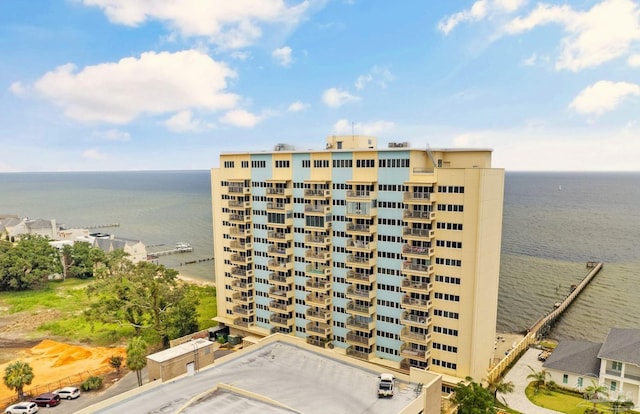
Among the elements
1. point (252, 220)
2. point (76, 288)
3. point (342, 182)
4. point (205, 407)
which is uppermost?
point (342, 182)

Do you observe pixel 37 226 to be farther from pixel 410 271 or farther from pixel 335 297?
pixel 410 271

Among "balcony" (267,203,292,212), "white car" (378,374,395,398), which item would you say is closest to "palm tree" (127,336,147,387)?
"balcony" (267,203,292,212)

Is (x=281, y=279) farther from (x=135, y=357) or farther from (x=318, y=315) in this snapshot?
(x=135, y=357)

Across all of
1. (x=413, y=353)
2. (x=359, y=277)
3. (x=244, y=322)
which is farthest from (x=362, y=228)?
(x=244, y=322)

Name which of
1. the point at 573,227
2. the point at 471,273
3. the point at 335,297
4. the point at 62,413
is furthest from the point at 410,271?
the point at 573,227

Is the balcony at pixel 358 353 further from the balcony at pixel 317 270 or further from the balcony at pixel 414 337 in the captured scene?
the balcony at pixel 317 270

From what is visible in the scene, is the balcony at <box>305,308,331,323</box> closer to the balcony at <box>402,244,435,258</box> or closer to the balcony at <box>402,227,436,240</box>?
the balcony at <box>402,244,435,258</box>
